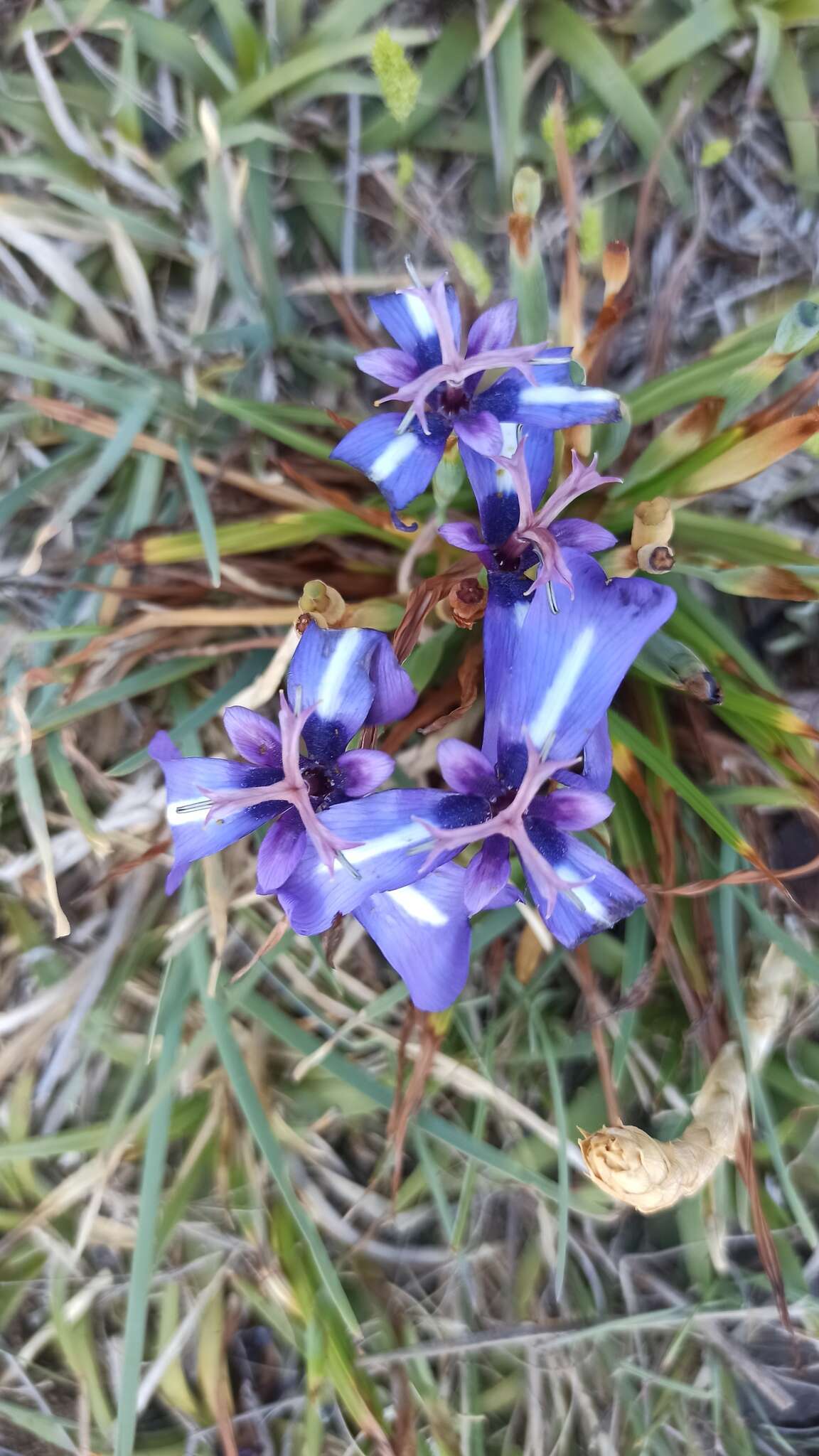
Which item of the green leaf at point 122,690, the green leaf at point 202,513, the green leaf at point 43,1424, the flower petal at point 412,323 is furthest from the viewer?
the green leaf at point 43,1424

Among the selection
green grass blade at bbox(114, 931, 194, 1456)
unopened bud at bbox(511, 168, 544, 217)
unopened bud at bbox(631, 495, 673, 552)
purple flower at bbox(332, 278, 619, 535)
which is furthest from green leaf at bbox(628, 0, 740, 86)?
green grass blade at bbox(114, 931, 194, 1456)

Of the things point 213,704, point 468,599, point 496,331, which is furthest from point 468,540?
point 213,704

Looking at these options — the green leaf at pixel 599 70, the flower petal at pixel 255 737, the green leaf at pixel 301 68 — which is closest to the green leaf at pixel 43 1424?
the flower petal at pixel 255 737

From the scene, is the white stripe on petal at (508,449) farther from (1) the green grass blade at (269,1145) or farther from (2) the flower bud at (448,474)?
(1) the green grass blade at (269,1145)

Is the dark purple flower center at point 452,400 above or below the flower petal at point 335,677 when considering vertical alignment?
above

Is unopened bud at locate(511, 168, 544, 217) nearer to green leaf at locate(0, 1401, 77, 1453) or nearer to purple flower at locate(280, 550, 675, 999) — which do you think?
purple flower at locate(280, 550, 675, 999)

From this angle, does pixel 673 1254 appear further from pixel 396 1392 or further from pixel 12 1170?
pixel 12 1170

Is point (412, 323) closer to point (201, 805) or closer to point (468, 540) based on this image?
point (468, 540)
